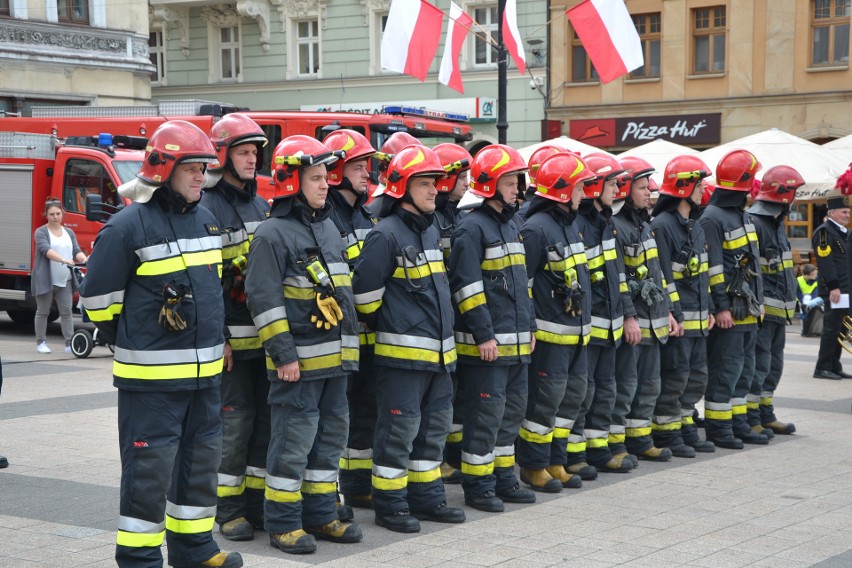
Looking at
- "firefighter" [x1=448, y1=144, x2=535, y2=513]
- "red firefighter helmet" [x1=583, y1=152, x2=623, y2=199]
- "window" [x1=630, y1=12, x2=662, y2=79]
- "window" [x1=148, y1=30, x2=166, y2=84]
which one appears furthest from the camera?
"window" [x1=148, y1=30, x2=166, y2=84]

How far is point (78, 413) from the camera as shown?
1068 centimetres

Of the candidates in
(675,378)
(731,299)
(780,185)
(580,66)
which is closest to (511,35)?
(780,185)

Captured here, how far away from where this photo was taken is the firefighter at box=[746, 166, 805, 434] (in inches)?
409

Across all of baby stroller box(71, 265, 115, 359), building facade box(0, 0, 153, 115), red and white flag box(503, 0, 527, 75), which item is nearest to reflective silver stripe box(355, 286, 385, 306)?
baby stroller box(71, 265, 115, 359)

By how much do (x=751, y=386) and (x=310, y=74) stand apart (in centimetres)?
2781

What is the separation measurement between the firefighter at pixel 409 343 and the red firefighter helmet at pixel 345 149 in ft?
1.52

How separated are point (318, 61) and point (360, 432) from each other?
2983 cm

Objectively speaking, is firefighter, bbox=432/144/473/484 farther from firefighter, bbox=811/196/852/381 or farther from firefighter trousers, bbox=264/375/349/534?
firefighter, bbox=811/196/852/381

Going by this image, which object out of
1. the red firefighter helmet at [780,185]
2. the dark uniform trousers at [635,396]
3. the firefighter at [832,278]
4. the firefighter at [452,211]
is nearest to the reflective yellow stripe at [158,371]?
the firefighter at [452,211]

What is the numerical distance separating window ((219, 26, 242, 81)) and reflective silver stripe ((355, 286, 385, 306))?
31.6 metres

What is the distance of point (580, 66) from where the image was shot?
31.8 metres

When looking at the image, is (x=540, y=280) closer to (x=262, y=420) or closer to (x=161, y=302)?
(x=262, y=420)

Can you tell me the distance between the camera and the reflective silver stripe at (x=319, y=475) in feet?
21.9

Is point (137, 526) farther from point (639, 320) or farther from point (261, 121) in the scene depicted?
point (261, 121)
